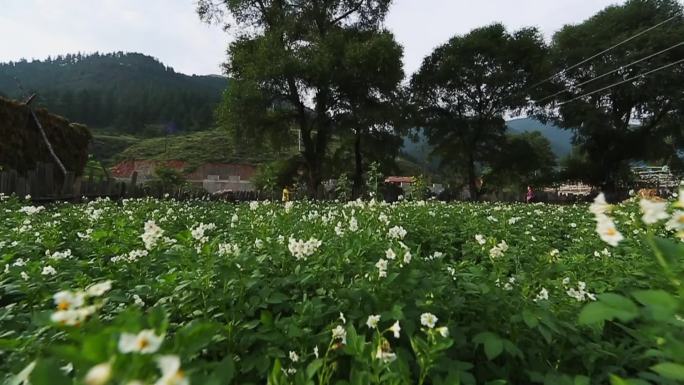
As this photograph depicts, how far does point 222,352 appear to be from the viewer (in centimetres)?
185

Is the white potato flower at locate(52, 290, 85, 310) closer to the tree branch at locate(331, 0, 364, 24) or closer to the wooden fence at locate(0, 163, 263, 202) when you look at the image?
the wooden fence at locate(0, 163, 263, 202)

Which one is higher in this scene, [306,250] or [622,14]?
[622,14]

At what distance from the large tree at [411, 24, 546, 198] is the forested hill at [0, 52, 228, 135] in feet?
140

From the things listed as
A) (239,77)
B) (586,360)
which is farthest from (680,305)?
(239,77)

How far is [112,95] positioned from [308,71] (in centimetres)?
10539

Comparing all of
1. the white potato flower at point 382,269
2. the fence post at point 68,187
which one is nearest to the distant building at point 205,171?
the fence post at point 68,187

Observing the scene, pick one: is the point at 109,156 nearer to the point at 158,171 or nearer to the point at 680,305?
the point at 158,171

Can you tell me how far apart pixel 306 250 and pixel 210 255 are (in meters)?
0.54

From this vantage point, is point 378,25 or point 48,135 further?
point 378,25

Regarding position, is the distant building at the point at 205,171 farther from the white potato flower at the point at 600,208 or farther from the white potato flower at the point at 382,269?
the white potato flower at the point at 600,208

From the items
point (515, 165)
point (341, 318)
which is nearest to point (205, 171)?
point (515, 165)

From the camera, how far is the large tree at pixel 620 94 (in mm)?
30328

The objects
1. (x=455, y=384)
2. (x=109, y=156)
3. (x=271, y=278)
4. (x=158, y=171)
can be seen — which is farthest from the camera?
(x=109, y=156)

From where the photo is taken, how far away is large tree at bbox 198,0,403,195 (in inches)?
971
